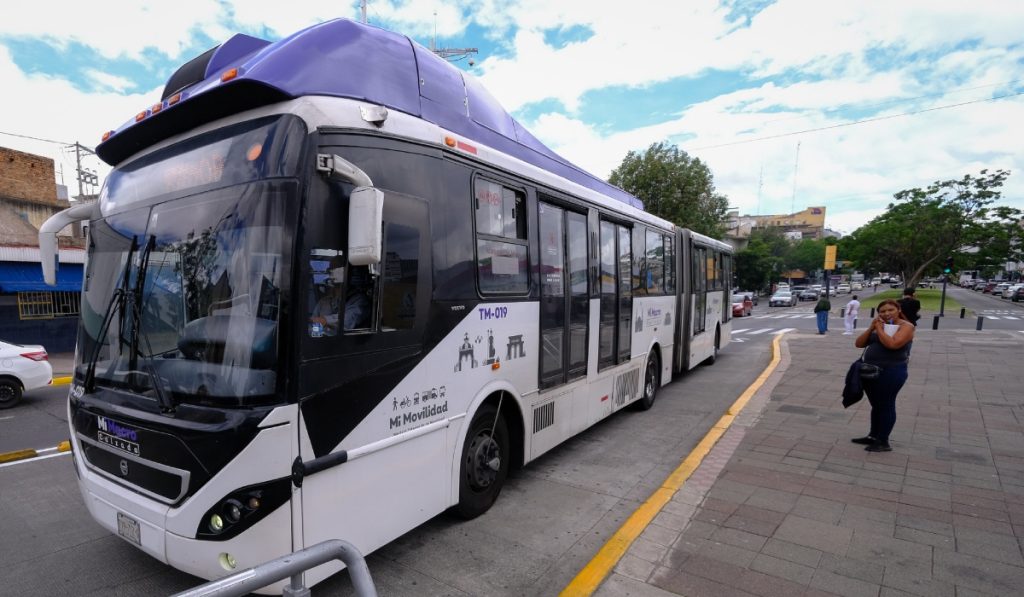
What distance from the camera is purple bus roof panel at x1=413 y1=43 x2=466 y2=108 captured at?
4.06 m

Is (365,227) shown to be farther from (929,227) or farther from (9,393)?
(929,227)

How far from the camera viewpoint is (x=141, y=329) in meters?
3.03

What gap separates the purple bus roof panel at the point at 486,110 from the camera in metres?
4.79

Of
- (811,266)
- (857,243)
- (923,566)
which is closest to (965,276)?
(811,266)

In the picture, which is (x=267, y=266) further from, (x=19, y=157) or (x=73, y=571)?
(x=19, y=157)

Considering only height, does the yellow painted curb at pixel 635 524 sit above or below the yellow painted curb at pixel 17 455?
below

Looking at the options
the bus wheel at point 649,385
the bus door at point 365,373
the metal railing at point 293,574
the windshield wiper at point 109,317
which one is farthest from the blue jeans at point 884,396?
the windshield wiper at point 109,317

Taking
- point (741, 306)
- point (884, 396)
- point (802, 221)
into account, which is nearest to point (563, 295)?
point (884, 396)

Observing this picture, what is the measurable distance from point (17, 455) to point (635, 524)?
693cm

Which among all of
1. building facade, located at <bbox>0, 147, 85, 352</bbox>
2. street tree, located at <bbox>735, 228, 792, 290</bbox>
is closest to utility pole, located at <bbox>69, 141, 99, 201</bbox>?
building facade, located at <bbox>0, 147, 85, 352</bbox>

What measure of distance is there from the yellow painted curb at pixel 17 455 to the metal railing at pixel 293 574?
6.08 metres

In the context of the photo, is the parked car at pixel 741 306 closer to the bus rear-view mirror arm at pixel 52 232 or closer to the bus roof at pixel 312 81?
the bus roof at pixel 312 81

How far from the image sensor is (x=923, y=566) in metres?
3.44

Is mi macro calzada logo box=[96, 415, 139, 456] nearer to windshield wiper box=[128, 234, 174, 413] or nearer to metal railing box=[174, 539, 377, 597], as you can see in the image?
windshield wiper box=[128, 234, 174, 413]
